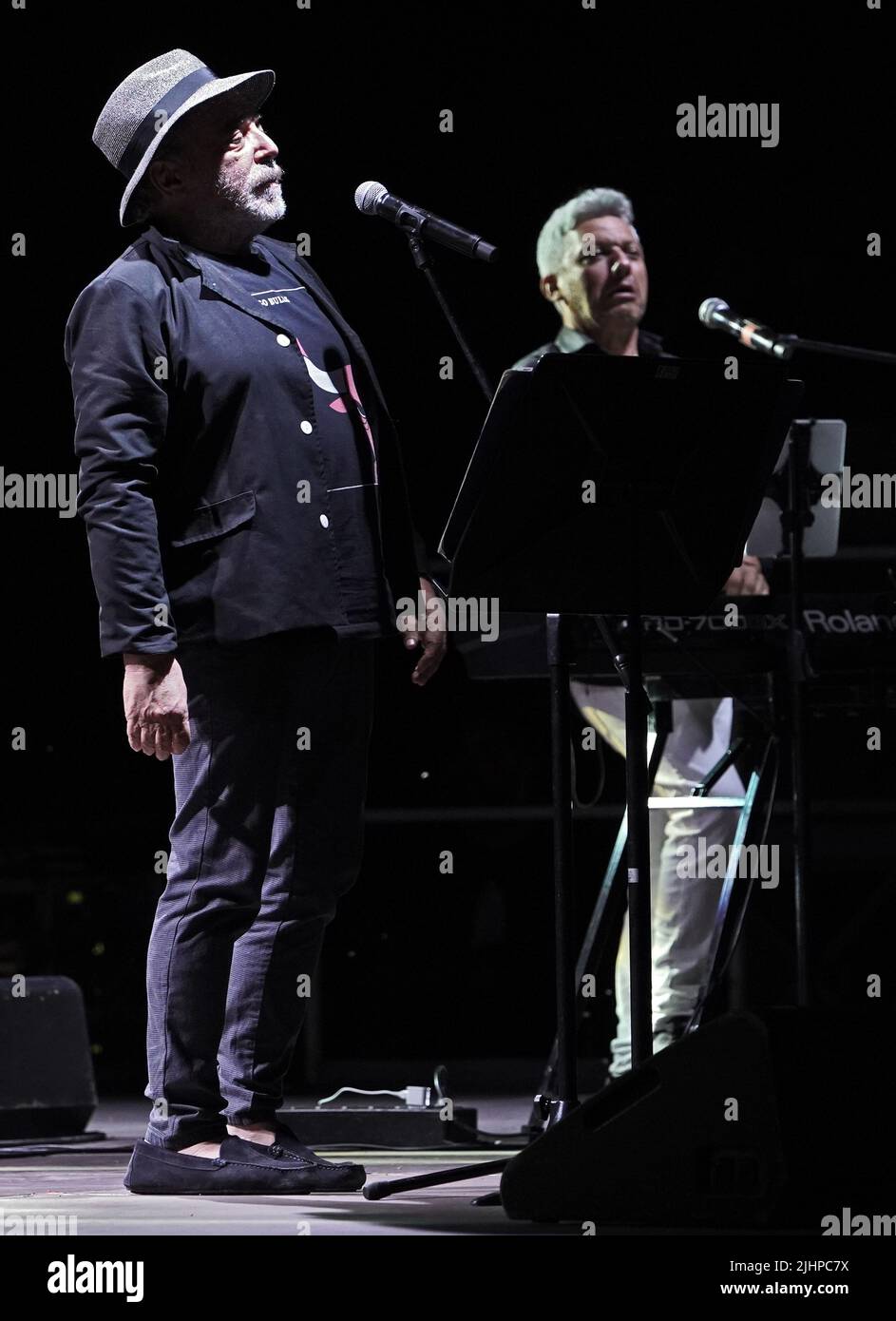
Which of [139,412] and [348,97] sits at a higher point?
[348,97]

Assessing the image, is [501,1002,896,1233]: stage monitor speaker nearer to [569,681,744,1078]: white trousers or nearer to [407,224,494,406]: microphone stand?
[407,224,494,406]: microphone stand

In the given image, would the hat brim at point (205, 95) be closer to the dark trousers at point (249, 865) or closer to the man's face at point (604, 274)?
the dark trousers at point (249, 865)

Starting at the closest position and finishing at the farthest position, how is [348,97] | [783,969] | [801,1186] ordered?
1. [801,1186]
2. [783,969]
3. [348,97]

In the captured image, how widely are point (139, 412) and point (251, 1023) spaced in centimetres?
87

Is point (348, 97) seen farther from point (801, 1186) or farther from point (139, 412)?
point (801, 1186)

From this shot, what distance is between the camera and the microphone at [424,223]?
2.66 metres

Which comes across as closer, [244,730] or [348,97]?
[244,730]

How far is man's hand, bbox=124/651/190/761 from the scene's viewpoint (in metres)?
2.52

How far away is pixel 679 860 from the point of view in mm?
3814

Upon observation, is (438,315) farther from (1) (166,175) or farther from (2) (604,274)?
(1) (166,175)

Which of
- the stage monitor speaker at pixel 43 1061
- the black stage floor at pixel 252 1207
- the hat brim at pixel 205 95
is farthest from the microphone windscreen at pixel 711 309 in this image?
the stage monitor speaker at pixel 43 1061

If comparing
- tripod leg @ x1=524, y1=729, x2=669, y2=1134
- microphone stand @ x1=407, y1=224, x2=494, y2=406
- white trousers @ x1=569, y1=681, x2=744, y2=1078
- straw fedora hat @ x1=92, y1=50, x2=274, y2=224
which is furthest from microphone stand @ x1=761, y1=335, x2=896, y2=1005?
straw fedora hat @ x1=92, y1=50, x2=274, y2=224
